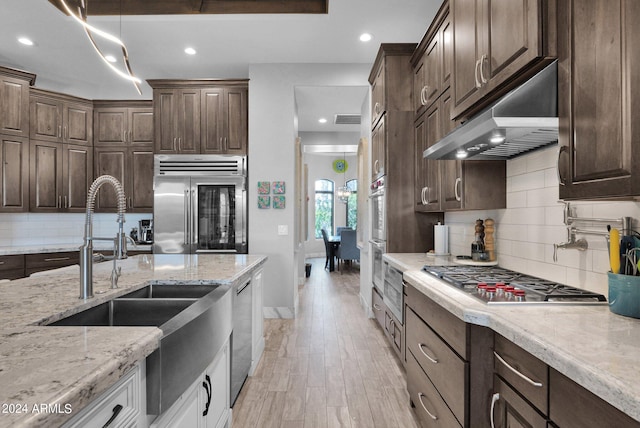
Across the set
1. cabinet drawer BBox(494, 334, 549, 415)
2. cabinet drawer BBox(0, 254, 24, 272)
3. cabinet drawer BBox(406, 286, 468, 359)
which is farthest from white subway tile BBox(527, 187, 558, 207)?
cabinet drawer BBox(0, 254, 24, 272)

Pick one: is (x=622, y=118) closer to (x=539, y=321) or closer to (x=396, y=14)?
(x=539, y=321)

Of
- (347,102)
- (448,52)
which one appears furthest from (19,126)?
(448,52)

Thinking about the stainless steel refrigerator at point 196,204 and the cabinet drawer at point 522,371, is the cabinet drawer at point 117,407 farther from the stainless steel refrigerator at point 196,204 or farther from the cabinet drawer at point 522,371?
the stainless steel refrigerator at point 196,204

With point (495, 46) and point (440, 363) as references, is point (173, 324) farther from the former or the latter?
point (495, 46)

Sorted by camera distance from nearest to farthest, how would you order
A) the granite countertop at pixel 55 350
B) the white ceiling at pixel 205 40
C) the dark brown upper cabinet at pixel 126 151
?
the granite countertop at pixel 55 350
the white ceiling at pixel 205 40
the dark brown upper cabinet at pixel 126 151

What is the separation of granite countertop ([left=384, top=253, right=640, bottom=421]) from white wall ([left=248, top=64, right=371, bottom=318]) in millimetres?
2990

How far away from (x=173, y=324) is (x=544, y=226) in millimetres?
1821

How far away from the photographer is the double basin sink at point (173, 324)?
1.05 meters

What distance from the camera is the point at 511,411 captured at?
113 centimetres

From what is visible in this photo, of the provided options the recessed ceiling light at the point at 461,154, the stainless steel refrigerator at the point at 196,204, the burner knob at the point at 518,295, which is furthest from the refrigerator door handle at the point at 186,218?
the burner knob at the point at 518,295

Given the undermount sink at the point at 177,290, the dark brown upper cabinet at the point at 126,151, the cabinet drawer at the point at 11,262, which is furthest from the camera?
the dark brown upper cabinet at the point at 126,151

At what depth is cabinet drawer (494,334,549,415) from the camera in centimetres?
97

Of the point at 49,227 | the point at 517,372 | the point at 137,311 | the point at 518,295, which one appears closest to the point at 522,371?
the point at 517,372

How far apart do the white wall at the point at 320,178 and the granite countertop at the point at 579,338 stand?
9.37 meters
